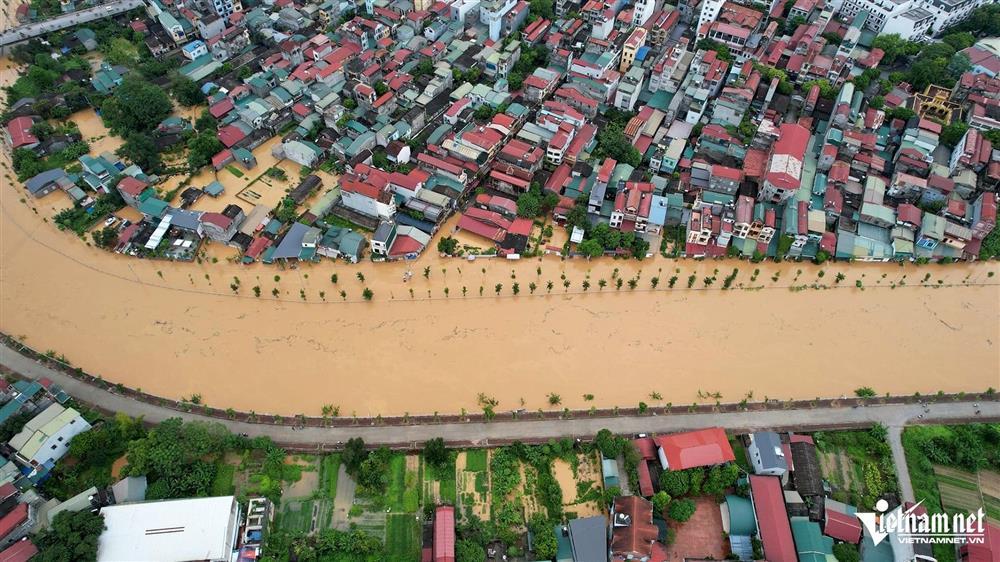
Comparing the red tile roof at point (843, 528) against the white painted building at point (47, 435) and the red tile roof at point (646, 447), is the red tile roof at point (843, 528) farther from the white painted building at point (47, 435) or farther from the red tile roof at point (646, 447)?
the white painted building at point (47, 435)

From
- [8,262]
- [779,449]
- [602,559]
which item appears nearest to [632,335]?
[779,449]

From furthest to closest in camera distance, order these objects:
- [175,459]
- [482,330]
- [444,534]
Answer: [482,330]
[175,459]
[444,534]

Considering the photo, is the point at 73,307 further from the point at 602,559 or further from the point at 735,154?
the point at 735,154

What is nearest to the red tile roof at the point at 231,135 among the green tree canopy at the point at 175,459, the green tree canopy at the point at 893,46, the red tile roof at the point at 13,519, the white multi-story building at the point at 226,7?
the white multi-story building at the point at 226,7

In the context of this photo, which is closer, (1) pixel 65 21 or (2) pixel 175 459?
(2) pixel 175 459

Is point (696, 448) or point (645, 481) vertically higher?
point (696, 448)

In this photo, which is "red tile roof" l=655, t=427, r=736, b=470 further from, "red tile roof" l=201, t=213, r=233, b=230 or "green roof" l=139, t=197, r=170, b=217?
"green roof" l=139, t=197, r=170, b=217

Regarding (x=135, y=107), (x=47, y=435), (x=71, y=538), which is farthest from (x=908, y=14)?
(x=47, y=435)

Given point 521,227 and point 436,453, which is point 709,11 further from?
point 436,453

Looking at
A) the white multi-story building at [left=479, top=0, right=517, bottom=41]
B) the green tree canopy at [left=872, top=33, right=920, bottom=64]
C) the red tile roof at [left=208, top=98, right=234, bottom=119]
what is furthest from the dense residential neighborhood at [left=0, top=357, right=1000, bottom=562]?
the white multi-story building at [left=479, top=0, right=517, bottom=41]
